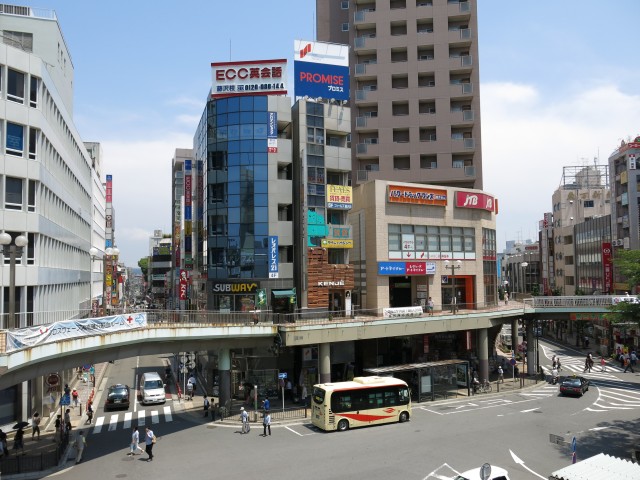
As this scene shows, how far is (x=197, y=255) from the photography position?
2211 inches

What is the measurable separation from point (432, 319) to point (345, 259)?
31.6ft

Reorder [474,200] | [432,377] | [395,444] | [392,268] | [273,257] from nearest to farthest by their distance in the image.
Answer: [395,444]
[432,377]
[273,257]
[392,268]
[474,200]

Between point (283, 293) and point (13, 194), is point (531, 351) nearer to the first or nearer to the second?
point (283, 293)

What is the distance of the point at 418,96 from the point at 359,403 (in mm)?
42257

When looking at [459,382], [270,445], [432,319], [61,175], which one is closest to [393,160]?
[432,319]

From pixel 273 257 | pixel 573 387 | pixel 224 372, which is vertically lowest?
pixel 573 387

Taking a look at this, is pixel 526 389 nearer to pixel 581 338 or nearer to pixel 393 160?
pixel 393 160

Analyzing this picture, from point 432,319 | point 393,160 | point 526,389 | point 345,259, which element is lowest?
point 526,389

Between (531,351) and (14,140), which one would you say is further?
(531,351)

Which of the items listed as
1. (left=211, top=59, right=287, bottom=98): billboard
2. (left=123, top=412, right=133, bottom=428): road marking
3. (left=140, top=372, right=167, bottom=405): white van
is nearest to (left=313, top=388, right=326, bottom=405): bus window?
(left=123, top=412, right=133, bottom=428): road marking

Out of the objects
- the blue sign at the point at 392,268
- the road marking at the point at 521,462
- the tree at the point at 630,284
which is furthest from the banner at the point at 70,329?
the tree at the point at 630,284

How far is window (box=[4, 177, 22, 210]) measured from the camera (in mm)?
32500

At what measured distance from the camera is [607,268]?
73562 mm

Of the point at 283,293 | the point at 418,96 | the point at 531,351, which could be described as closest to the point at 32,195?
the point at 283,293
